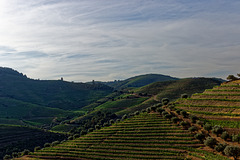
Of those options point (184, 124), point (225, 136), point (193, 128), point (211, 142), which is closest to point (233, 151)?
point (211, 142)

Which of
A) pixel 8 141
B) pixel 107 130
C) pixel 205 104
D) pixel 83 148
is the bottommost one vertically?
pixel 8 141

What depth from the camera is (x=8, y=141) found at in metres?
102

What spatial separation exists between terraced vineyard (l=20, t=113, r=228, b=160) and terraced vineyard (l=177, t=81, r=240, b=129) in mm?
10767

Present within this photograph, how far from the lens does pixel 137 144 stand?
188 feet

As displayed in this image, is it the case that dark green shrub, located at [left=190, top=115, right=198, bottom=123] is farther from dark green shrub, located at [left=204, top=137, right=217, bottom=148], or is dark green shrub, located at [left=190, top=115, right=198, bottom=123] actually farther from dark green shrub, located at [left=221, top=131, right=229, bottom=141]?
dark green shrub, located at [left=204, top=137, right=217, bottom=148]

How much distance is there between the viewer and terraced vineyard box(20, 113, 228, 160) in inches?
1978

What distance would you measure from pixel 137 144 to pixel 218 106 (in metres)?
30.8

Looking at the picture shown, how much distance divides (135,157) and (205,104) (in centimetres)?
3452

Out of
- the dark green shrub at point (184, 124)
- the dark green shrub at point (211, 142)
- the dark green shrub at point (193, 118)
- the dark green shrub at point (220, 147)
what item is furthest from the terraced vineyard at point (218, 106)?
the dark green shrub at point (220, 147)

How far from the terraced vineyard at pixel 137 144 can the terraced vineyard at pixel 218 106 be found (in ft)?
35.3

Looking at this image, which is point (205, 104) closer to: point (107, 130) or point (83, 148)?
point (107, 130)

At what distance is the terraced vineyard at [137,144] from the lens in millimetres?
50250

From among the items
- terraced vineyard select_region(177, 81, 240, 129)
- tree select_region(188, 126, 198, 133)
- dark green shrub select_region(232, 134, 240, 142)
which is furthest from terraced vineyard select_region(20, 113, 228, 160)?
terraced vineyard select_region(177, 81, 240, 129)

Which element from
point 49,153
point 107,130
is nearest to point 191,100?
point 107,130
